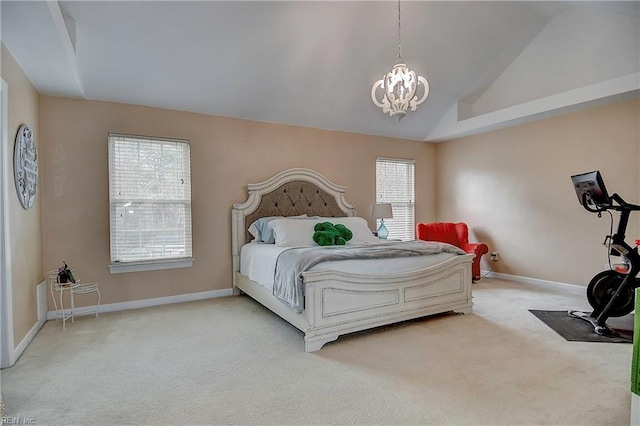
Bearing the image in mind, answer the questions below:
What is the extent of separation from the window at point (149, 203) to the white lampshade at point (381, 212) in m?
2.73

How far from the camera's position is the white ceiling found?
3236 mm

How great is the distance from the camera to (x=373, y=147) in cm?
605

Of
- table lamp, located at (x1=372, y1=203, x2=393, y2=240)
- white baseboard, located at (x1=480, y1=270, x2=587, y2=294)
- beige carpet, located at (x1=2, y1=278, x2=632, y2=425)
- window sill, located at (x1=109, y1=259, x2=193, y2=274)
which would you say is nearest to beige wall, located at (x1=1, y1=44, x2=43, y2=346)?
beige carpet, located at (x1=2, y1=278, x2=632, y2=425)

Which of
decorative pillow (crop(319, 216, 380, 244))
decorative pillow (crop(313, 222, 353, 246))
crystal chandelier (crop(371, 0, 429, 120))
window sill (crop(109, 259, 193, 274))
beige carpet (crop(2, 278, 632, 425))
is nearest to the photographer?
beige carpet (crop(2, 278, 632, 425))

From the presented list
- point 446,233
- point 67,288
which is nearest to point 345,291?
point 67,288

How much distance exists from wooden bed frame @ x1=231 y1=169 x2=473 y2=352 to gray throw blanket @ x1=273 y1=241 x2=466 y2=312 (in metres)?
0.09

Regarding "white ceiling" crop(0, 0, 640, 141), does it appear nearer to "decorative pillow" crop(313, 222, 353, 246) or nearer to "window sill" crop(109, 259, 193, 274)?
"decorative pillow" crop(313, 222, 353, 246)

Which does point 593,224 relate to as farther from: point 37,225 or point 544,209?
point 37,225

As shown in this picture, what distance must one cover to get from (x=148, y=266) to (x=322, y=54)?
3311mm

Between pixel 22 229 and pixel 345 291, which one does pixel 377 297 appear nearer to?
pixel 345 291

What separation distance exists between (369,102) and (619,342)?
396 centimetres

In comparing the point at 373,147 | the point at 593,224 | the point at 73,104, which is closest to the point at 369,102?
the point at 373,147

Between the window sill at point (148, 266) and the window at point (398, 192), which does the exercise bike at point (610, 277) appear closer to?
the window at point (398, 192)

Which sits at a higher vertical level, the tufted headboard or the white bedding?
the tufted headboard
